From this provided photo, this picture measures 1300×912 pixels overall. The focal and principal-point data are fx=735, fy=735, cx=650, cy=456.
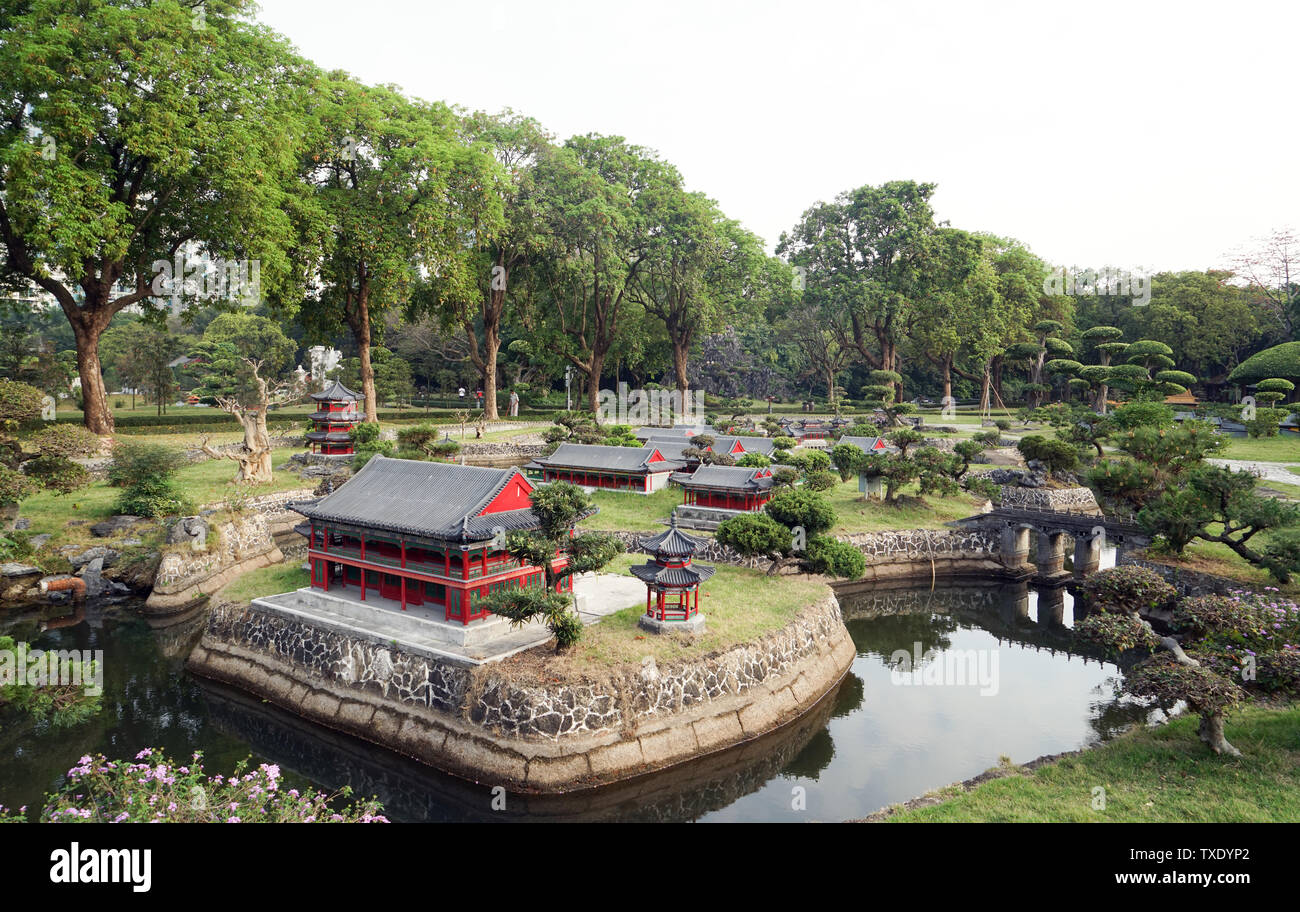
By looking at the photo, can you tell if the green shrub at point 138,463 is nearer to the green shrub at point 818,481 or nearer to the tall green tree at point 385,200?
the tall green tree at point 385,200

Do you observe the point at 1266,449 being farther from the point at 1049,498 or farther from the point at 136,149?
the point at 136,149

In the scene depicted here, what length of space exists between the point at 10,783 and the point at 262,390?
27162mm

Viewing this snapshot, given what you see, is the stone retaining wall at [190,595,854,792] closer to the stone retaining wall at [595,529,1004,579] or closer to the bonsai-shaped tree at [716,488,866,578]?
the bonsai-shaped tree at [716,488,866,578]

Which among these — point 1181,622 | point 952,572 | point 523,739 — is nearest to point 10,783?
point 523,739

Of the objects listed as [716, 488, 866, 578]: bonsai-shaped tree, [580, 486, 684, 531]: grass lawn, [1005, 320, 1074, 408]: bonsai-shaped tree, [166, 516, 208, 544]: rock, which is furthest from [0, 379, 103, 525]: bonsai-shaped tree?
[1005, 320, 1074, 408]: bonsai-shaped tree

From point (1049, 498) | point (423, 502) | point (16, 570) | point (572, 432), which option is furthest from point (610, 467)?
point (16, 570)

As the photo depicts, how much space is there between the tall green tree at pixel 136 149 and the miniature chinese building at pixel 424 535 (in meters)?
23.8

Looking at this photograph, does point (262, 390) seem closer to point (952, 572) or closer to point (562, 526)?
point (562, 526)

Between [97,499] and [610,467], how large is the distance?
2803 centimetres

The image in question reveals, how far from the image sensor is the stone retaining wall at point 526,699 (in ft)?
66.9

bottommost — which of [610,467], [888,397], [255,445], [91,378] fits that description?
[610,467]

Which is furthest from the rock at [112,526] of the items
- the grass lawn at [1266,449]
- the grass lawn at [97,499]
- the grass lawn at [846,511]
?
the grass lawn at [1266,449]

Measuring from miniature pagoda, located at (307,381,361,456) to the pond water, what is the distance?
22634mm

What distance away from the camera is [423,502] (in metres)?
25.8
